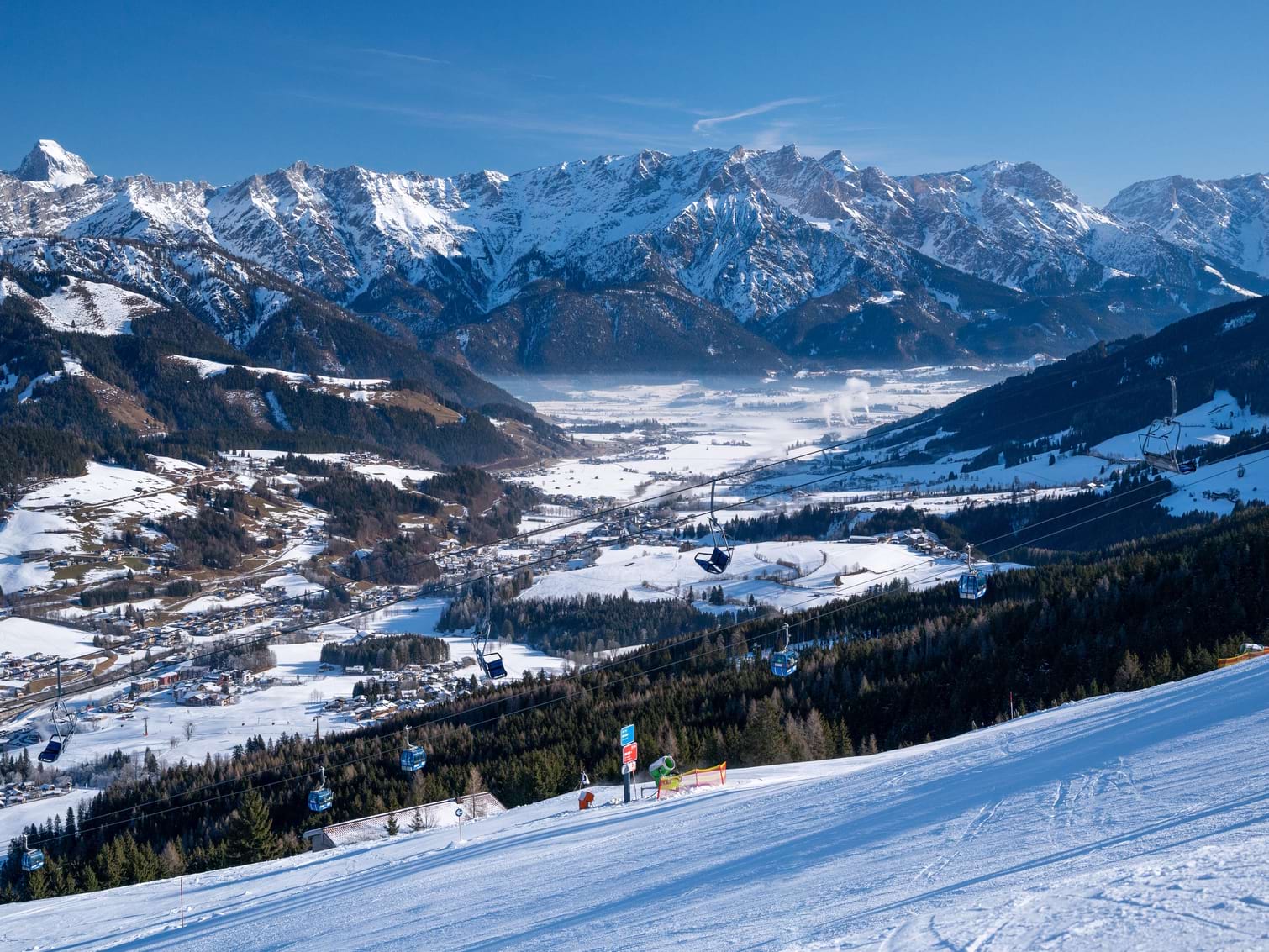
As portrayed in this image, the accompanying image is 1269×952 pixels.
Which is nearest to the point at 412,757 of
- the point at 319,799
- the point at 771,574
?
the point at 319,799

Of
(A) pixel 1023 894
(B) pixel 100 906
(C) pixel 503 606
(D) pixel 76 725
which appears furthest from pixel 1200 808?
(C) pixel 503 606

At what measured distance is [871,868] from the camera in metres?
12.4

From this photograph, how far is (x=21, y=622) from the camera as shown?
9675 cm

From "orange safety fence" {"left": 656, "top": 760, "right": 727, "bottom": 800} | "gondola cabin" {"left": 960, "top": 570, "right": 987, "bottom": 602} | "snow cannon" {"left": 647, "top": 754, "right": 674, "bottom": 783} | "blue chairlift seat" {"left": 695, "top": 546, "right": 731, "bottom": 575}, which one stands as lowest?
"orange safety fence" {"left": 656, "top": 760, "right": 727, "bottom": 800}

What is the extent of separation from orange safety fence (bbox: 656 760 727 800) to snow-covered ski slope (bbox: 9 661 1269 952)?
2.72 m

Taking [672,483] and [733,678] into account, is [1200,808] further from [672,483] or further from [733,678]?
[672,483]

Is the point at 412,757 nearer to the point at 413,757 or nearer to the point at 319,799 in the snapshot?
the point at 413,757

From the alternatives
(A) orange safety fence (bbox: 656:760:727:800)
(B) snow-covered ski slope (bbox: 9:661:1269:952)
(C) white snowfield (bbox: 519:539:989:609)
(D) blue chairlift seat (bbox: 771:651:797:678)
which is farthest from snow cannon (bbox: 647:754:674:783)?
(C) white snowfield (bbox: 519:539:989:609)

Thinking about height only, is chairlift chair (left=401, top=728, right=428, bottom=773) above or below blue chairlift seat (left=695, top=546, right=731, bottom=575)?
below

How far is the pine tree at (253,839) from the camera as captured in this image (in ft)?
119

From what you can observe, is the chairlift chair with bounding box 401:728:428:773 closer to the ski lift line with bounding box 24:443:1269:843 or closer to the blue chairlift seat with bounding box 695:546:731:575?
the ski lift line with bounding box 24:443:1269:843

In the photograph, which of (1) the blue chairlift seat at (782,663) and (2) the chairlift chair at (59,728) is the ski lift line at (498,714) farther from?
(2) the chairlift chair at (59,728)

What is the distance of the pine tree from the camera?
36.2m

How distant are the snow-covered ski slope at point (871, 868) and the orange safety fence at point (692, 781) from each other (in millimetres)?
2718
